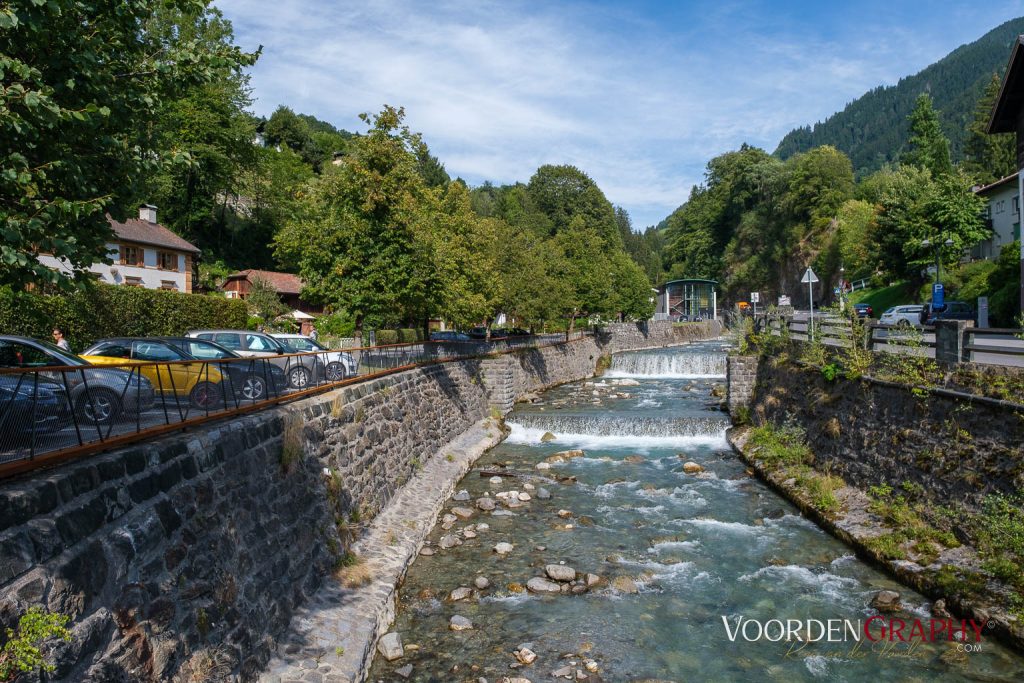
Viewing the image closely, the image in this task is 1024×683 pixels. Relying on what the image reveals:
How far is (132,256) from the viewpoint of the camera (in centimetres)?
4047

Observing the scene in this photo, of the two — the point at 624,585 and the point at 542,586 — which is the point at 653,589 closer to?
the point at 624,585

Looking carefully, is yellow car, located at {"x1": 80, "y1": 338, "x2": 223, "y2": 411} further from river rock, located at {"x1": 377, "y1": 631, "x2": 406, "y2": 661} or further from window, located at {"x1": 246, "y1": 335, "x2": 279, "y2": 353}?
river rock, located at {"x1": 377, "y1": 631, "x2": 406, "y2": 661}

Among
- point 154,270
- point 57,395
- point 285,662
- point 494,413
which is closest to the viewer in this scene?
point 57,395

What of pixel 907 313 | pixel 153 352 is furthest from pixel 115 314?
pixel 907 313

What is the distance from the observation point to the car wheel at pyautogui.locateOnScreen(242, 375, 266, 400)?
1029cm

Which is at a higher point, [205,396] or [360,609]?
[205,396]

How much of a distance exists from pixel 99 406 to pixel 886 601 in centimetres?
1169

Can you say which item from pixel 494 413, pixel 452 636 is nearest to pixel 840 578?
pixel 452 636

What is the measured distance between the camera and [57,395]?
584 centimetres

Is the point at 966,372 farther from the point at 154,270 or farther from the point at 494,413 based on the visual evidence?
the point at 154,270

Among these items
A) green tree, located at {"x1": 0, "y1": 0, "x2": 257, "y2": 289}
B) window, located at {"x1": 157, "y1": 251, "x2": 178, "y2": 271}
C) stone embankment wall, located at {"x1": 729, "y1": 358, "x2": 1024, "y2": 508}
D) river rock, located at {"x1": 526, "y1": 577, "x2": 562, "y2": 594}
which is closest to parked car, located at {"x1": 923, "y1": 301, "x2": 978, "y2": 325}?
stone embankment wall, located at {"x1": 729, "y1": 358, "x2": 1024, "y2": 508}

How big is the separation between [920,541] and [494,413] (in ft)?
62.3

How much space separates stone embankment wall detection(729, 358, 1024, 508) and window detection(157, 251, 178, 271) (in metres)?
42.1

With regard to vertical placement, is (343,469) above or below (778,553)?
above
